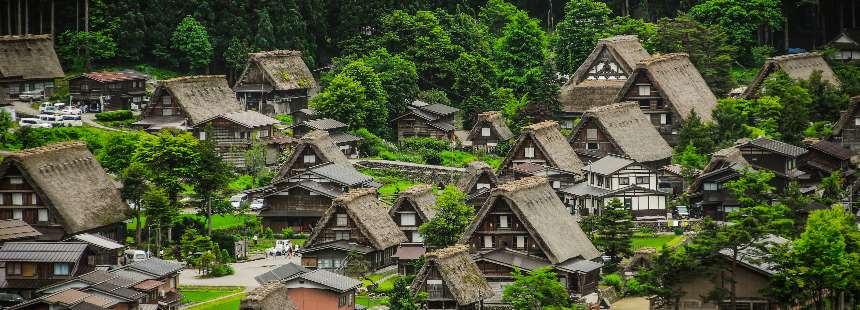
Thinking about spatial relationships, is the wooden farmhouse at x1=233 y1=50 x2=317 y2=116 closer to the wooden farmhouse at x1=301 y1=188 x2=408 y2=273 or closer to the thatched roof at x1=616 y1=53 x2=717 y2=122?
the thatched roof at x1=616 y1=53 x2=717 y2=122

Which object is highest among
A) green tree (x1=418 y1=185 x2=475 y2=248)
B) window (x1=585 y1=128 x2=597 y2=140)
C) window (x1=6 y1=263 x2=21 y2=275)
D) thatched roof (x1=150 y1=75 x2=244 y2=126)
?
thatched roof (x1=150 y1=75 x2=244 y2=126)

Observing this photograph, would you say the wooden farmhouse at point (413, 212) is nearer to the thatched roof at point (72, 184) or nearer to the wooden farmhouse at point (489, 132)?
the thatched roof at point (72, 184)

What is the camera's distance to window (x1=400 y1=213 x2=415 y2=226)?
79.1 meters

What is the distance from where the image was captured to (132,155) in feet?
270

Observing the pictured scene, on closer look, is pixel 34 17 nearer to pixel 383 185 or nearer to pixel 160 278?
pixel 383 185

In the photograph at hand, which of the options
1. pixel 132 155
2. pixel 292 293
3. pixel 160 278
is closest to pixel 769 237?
pixel 292 293

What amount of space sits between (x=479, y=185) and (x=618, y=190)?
5688 mm

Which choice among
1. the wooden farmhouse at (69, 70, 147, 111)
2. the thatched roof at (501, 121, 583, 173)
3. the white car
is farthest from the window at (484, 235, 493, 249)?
the wooden farmhouse at (69, 70, 147, 111)

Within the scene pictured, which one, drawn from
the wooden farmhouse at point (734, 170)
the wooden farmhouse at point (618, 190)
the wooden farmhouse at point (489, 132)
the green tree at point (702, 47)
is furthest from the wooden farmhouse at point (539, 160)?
the green tree at point (702, 47)

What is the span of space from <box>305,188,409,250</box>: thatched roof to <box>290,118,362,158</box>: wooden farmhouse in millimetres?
12644

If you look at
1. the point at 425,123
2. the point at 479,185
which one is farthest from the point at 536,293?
the point at 425,123

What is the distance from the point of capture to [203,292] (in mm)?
73062

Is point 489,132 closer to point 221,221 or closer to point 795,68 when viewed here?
point 795,68

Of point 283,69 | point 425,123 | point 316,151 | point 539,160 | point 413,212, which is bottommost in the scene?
point 413,212
